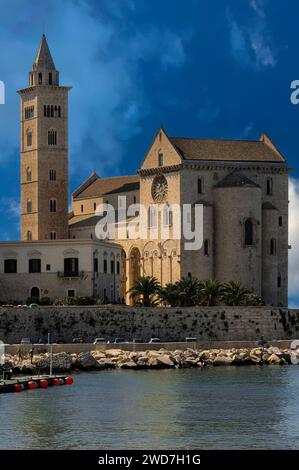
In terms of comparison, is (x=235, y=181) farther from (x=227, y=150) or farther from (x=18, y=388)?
(x=18, y=388)

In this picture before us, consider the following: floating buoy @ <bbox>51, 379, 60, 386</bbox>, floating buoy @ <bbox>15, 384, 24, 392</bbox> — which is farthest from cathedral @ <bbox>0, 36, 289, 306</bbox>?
floating buoy @ <bbox>15, 384, 24, 392</bbox>

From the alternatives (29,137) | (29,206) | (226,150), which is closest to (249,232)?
(226,150)

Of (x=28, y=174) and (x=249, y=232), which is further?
(x=28, y=174)

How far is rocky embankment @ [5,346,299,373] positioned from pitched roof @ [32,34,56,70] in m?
36.8

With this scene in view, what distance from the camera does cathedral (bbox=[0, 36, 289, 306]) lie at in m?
112

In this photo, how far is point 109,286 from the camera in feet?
376

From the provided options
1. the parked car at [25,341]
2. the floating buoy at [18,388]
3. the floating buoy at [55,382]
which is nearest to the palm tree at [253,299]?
the parked car at [25,341]

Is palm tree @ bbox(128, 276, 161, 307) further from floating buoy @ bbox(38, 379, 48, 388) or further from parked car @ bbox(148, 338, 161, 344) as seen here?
floating buoy @ bbox(38, 379, 48, 388)

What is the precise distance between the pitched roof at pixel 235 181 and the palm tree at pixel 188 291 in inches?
383

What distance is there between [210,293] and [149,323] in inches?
266

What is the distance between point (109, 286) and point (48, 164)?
16567mm

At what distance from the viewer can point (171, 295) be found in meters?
109

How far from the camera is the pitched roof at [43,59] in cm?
12756

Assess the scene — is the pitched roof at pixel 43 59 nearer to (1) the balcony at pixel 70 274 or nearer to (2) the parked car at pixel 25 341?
(1) the balcony at pixel 70 274
